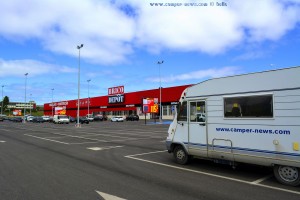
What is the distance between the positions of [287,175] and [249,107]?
198cm

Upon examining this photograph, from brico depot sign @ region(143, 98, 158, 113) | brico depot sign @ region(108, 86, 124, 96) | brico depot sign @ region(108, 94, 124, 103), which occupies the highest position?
brico depot sign @ region(108, 86, 124, 96)

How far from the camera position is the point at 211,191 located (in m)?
6.98

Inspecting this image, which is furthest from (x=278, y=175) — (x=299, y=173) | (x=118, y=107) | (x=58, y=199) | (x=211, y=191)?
(x=118, y=107)

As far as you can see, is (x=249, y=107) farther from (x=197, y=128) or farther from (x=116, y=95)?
(x=116, y=95)

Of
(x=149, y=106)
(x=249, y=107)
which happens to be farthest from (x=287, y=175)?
(x=149, y=106)

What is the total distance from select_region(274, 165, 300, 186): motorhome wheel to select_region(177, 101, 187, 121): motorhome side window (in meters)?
3.46

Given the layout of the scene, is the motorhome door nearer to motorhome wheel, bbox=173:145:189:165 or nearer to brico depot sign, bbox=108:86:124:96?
motorhome wheel, bbox=173:145:189:165

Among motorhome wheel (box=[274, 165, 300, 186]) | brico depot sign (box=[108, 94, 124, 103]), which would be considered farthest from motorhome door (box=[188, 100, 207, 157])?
brico depot sign (box=[108, 94, 124, 103])

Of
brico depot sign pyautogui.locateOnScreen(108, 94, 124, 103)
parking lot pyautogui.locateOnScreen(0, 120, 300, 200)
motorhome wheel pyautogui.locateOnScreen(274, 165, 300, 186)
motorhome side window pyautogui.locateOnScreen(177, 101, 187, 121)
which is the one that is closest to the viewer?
parking lot pyautogui.locateOnScreen(0, 120, 300, 200)

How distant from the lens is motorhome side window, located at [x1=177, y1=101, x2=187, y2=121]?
408 inches

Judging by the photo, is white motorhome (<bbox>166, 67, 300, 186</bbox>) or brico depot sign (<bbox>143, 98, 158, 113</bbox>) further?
brico depot sign (<bbox>143, 98, 158, 113</bbox>)

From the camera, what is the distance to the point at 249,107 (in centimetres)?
843

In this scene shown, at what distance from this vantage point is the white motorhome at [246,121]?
7562 mm

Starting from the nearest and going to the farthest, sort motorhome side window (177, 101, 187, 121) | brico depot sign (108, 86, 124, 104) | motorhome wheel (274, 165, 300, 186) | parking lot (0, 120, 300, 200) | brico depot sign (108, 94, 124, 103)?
1. parking lot (0, 120, 300, 200)
2. motorhome wheel (274, 165, 300, 186)
3. motorhome side window (177, 101, 187, 121)
4. brico depot sign (108, 86, 124, 104)
5. brico depot sign (108, 94, 124, 103)
